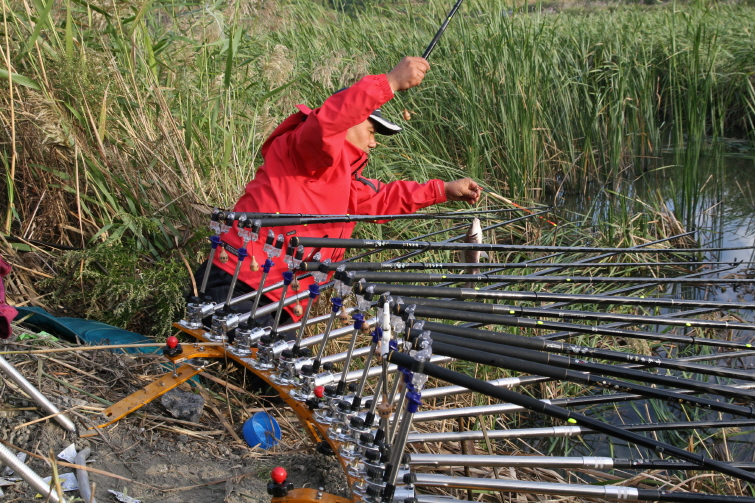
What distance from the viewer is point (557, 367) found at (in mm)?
1900

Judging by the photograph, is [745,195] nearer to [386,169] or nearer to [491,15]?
[491,15]

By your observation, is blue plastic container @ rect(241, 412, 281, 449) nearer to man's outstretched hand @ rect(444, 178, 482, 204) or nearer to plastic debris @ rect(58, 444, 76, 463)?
plastic debris @ rect(58, 444, 76, 463)

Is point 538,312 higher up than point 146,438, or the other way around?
point 538,312

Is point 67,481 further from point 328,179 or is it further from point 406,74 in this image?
point 406,74

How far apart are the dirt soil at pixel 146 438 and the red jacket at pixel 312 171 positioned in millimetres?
611

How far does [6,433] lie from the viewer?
7.82 ft

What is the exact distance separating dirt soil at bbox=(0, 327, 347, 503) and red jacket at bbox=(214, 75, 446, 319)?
611 millimetres

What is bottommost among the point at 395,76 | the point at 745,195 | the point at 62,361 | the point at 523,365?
the point at 745,195

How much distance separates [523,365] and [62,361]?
80.0 inches

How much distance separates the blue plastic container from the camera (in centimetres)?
268

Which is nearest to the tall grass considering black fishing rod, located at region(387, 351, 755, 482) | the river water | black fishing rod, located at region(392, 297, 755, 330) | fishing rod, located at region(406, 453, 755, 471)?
the river water

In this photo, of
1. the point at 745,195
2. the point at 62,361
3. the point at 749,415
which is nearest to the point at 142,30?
the point at 62,361

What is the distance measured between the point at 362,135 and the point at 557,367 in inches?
82.7

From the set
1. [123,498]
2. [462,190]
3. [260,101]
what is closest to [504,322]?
[123,498]
